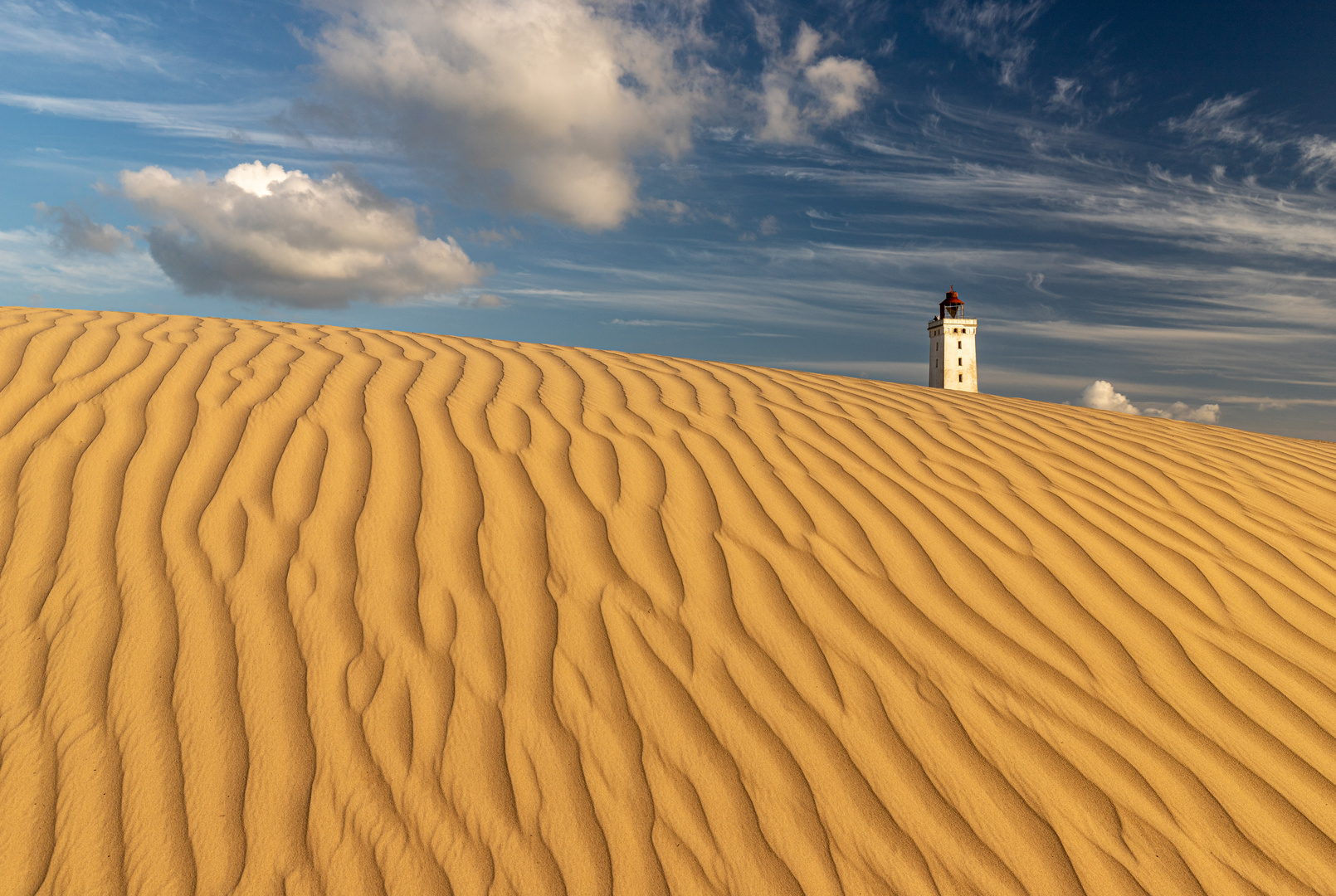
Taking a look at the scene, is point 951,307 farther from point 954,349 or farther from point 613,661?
point 613,661

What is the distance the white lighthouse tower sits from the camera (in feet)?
139

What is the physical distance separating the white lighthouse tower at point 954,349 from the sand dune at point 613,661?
41.0 meters

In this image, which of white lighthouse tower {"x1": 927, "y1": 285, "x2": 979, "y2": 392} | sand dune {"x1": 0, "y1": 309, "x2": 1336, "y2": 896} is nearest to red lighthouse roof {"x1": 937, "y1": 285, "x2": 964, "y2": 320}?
white lighthouse tower {"x1": 927, "y1": 285, "x2": 979, "y2": 392}

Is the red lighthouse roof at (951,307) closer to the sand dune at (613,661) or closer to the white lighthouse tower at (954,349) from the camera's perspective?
the white lighthouse tower at (954,349)

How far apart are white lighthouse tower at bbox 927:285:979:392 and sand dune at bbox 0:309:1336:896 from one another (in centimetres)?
4104

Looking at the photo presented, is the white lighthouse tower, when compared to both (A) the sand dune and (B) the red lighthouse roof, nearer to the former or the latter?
(B) the red lighthouse roof

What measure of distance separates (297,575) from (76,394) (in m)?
1.88

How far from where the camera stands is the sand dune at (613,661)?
1832mm

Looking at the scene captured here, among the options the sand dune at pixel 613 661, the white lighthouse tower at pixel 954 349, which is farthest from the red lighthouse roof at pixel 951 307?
the sand dune at pixel 613 661

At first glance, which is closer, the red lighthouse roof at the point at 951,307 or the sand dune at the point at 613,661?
the sand dune at the point at 613,661

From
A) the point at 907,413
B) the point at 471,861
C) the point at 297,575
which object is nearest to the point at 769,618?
the point at 471,861

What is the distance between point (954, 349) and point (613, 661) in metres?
44.2

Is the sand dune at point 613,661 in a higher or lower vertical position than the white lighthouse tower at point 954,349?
higher

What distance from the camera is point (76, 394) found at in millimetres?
3395
